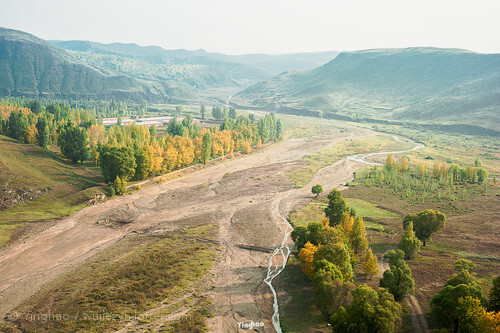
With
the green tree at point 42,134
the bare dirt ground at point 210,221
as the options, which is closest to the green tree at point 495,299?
the bare dirt ground at point 210,221

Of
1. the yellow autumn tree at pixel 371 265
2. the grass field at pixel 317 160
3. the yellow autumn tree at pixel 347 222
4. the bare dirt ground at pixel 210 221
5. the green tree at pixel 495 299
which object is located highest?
the green tree at pixel 495 299

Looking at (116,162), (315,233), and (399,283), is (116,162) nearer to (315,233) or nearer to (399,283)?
(315,233)

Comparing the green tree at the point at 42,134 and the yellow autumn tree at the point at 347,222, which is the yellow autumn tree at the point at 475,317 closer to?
the yellow autumn tree at the point at 347,222

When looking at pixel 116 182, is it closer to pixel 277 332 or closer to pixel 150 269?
pixel 150 269

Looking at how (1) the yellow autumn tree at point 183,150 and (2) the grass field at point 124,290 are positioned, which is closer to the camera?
(2) the grass field at point 124,290

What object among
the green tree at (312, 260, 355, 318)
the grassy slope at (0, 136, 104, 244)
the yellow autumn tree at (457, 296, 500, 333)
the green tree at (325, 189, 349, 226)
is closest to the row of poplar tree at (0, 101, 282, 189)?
the grassy slope at (0, 136, 104, 244)

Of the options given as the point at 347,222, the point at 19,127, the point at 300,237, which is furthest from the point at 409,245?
the point at 19,127

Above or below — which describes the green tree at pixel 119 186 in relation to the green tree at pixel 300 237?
below

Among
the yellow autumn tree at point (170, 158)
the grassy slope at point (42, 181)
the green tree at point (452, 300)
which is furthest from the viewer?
the yellow autumn tree at point (170, 158)
